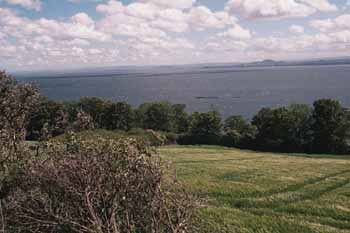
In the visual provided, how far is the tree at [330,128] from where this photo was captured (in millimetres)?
58188

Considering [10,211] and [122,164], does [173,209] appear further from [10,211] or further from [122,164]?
[10,211]

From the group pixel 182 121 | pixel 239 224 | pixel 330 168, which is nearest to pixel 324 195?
pixel 239 224

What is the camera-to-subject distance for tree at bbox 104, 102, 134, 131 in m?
76.6

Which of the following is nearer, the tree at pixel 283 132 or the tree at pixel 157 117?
the tree at pixel 283 132

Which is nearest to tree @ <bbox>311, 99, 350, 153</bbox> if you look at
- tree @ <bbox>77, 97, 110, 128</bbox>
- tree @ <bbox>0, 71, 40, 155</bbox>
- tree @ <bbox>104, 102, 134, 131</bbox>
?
tree @ <bbox>104, 102, 134, 131</bbox>

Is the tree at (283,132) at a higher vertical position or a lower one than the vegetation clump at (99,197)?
lower

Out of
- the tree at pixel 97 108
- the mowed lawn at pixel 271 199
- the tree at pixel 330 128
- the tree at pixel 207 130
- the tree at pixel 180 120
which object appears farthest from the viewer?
the tree at pixel 180 120

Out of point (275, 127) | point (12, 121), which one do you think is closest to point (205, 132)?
point (275, 127)

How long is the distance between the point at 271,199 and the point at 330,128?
5139 centimetres

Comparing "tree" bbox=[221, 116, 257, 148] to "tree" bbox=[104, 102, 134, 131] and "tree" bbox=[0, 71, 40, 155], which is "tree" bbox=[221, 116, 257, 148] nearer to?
"tree" bbox=[104, 102, 134, 131]

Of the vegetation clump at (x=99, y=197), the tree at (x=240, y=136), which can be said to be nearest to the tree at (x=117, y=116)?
the tree at (x=240, y=136)

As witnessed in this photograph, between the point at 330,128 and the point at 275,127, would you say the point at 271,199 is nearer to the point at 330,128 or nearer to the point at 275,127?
the point at 275,127

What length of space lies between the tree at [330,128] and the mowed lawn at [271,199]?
44.2m

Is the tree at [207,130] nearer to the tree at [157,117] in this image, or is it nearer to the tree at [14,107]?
the tree at [157,117]
